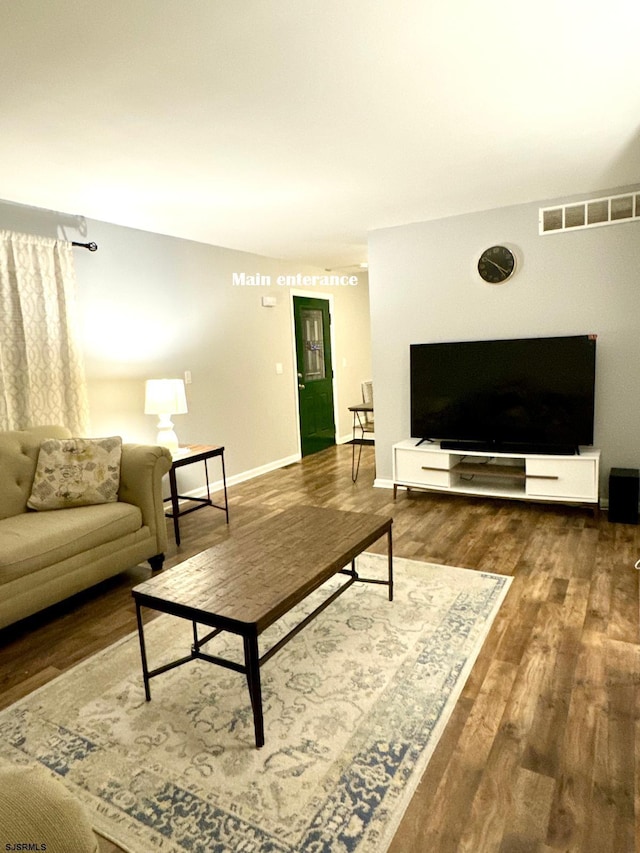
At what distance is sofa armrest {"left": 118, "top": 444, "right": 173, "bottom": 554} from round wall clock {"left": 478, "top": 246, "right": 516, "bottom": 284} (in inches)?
113

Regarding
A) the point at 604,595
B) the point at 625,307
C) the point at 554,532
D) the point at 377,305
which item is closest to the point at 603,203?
the point at 625,307

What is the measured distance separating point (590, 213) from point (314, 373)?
3687 mm

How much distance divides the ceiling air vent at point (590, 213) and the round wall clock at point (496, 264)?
0.96ft

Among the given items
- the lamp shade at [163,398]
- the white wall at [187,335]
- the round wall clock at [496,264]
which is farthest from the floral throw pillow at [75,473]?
the round wall clock at [496,264]

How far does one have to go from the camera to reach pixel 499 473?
4078mm

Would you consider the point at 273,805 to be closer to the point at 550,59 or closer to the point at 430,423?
the point at 550,59

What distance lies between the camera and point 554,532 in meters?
3.61

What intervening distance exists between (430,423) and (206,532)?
205 cm

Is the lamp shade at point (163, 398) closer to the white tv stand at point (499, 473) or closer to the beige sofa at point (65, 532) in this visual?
the beige sofa at point (65, 532)

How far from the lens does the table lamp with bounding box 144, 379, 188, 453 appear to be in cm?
392

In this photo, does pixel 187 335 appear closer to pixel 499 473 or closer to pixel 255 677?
pixel 499 473

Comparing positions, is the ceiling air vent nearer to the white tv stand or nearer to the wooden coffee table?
the white tv stand

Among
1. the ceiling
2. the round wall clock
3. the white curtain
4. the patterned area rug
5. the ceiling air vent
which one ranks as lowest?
the patterned area rug

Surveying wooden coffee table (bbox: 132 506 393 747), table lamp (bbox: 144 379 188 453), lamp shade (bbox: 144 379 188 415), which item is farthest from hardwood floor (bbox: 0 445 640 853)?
lamp shade (bbox: 144 379 188 415)
